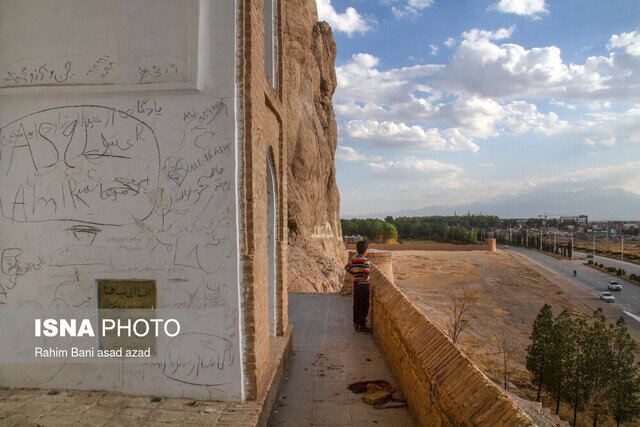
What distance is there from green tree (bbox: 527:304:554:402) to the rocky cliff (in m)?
9.01

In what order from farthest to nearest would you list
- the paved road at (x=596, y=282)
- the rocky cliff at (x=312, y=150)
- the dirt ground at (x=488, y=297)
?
the paved road at (x=596, y=282) → the rocky cliff at (x=312, y=150) → the dirt ground at (x=488, y=297)

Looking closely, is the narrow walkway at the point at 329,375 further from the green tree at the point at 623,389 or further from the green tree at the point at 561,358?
the green tree at the point at 623,389

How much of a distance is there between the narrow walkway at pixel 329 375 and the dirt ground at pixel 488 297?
9.41 meters

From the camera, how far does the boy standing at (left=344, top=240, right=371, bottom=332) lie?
7.57m

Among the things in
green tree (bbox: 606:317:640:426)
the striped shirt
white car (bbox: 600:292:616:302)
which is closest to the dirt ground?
green tree (bbox: 606:317:640:426)

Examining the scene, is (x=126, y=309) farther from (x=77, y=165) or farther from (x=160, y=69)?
(x=160, y=69)

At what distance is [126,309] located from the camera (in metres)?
4.23

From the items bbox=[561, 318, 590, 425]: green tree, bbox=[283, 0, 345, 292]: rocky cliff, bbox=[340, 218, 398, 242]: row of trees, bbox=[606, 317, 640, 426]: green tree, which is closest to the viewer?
bbox=[606, 317, 640, 426]: green tree

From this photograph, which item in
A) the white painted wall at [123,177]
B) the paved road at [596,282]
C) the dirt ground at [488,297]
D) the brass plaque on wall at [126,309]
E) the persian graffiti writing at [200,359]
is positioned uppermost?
the white painted wall at [123,177]

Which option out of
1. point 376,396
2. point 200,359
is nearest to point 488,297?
point 376,396

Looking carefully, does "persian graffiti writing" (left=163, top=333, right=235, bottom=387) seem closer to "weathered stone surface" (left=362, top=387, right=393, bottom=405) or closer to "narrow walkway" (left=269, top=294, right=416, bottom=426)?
"narrow walkway" (left=269, top=294, right=416, bottom=426)

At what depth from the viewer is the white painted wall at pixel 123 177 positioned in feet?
13.4

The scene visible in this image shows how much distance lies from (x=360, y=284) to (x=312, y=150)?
19.8m

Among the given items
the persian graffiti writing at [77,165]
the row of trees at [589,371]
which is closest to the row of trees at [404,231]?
the row of trees at [589,371]
